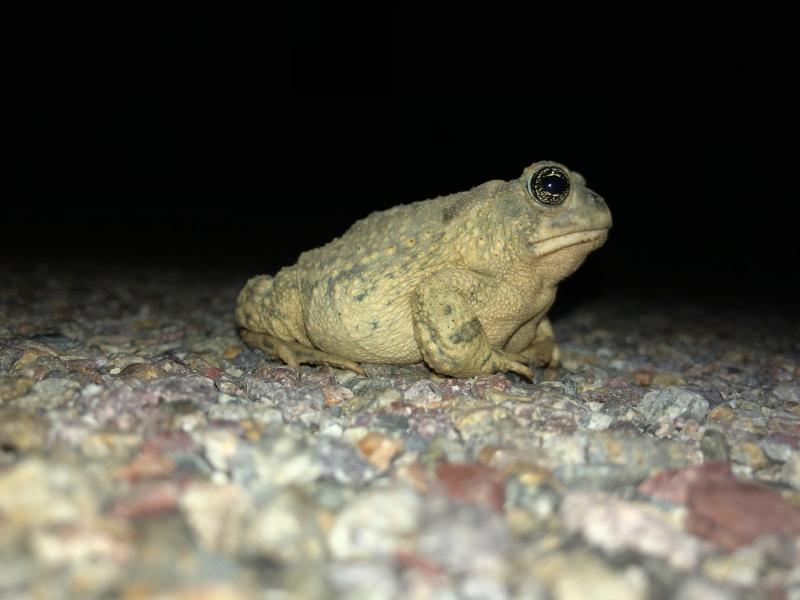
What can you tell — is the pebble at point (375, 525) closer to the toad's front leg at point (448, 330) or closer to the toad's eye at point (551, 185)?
the toad's front leg at point (448, 330)

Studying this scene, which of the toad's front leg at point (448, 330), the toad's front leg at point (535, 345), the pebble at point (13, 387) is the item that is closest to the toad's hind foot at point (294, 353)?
the toad's front leg at point (448, 330)

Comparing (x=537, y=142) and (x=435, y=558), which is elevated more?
(x=537, y=142)

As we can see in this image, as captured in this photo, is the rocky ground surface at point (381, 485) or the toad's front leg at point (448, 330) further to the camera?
the toad's front leg at point (448, 330)

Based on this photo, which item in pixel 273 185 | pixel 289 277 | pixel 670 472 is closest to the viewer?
pixel 670 472

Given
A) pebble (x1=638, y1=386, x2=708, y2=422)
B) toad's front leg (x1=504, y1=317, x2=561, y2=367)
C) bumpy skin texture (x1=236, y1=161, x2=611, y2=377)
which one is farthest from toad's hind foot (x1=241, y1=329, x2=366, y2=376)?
pebble (x1=638, y1=386, x2=708, y2=422)

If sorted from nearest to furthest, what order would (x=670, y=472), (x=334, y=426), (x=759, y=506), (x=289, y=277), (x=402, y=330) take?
(x=759, y=506)
(x=670, y=472)
(x=334, y=426)
(x=402, y=330)
(x=289, y=277)

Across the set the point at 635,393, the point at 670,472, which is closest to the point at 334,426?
the point at 670,472

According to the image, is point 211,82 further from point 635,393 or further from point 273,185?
point 635,393

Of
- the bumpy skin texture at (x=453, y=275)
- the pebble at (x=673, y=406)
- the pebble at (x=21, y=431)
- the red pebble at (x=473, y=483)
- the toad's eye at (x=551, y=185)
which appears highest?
the toad's eye at (x=551, y=185)
